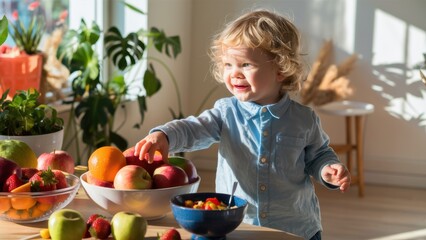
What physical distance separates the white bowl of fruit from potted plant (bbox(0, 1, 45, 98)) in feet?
5.59

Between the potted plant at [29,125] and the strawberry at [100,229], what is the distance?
65 centimetres

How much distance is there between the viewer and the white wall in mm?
4914

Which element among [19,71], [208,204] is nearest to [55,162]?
[208,204]

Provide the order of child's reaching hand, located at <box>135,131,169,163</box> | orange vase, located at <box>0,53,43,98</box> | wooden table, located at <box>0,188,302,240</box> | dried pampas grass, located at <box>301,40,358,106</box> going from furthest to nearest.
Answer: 1. dried pampas grass, located at <box>301,40,358,106</box>
2. orange vase, located at <box>0,53,43,98</box>
3. child's reaching hand, located at <box>135,131,169,163</box>
4. wooden table, located at <box>0,188,302,240</box>

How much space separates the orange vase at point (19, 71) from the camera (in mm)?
3307

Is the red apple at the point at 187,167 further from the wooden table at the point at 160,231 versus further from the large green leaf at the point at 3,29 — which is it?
the large green leaf at the point at 3,29

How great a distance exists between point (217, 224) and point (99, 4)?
310 centimetres

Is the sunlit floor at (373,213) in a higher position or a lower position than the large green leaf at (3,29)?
lower

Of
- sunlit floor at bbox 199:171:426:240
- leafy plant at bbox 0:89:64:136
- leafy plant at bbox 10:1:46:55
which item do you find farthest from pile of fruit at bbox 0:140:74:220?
sunlit floor at bbox 199:171:426:240

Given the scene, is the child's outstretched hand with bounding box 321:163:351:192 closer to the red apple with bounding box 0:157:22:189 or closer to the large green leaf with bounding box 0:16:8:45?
the red apple with bounding box 0:157:22:189

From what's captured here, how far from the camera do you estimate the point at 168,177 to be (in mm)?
1621

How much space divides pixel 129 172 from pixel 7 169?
28cm

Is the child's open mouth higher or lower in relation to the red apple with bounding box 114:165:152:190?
higher

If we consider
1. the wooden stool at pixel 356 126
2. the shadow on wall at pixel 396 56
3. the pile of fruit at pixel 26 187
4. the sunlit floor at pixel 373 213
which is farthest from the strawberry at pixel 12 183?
the shadow on wall at pixel 396 56
